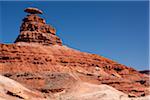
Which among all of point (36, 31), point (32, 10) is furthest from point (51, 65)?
point (32, 10)

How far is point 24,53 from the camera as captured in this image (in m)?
93.6

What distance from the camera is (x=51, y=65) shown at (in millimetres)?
92625

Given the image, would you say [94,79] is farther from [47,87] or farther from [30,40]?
[30,40]

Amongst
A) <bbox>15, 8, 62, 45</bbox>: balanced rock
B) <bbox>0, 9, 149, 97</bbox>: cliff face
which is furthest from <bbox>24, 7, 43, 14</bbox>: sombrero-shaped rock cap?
<bbox>0, 9, 149, 97</bbox>: cliff face

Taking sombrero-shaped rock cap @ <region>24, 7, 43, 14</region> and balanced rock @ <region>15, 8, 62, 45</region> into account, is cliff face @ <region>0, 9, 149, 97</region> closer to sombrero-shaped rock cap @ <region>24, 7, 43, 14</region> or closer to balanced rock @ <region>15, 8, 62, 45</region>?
balanced rock @ <region>15, 8, 62, 45</region>

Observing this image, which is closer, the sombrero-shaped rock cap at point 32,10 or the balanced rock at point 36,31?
the balanced rock at point 36,31

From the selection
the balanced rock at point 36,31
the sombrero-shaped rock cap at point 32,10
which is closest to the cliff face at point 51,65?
the balanced rock at point 36,31

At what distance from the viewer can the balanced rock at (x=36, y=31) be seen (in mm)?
109000

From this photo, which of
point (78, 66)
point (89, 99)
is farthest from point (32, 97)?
point (78, 66)

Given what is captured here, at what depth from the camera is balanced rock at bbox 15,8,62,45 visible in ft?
358

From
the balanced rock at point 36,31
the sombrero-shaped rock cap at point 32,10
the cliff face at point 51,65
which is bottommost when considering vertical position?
the cliff face at point 51,65

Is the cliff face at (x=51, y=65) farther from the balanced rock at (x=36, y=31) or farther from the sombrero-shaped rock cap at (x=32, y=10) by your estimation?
the sombrero-shaped rock cap at (x=32, y=10)

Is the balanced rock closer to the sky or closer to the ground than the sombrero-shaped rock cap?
closer to the ground

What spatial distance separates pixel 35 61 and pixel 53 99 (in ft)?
74.0
